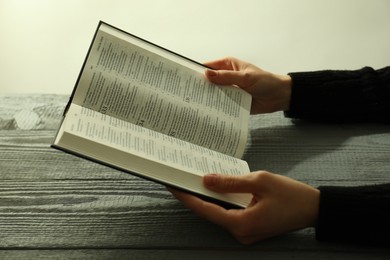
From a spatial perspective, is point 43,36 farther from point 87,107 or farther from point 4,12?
point 87,107

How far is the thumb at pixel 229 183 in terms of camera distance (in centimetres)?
60

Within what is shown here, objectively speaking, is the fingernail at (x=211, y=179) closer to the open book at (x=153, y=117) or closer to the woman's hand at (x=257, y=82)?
the open book at (x=153, y=117)

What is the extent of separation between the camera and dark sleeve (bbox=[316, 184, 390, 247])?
0.61 metres

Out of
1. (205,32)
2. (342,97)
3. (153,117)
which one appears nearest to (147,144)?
(153,117)

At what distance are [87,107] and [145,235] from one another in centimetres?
18

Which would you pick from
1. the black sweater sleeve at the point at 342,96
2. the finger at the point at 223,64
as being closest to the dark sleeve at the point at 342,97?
the black sweater sleeve at the point at 342,96

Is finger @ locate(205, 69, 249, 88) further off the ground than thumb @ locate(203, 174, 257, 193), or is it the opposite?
finger @ locate(205, 69, 249, 88)

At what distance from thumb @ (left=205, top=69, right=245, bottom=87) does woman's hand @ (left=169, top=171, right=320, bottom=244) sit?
19 centimetres

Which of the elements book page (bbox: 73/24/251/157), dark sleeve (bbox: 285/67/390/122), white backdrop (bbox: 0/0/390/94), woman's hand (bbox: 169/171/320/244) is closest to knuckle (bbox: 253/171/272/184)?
woman's hand (bbox: 169/171/320/244)

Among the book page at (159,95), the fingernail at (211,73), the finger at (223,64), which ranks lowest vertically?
the book page at (159,95)

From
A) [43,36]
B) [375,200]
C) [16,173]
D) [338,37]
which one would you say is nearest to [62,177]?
[16,173]

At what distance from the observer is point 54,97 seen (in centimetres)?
86

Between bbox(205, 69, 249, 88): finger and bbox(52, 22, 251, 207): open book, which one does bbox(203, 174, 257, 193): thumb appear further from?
bbox(205, 69, 249, 88): finger

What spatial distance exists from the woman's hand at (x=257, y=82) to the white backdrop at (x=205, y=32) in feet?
0.85
